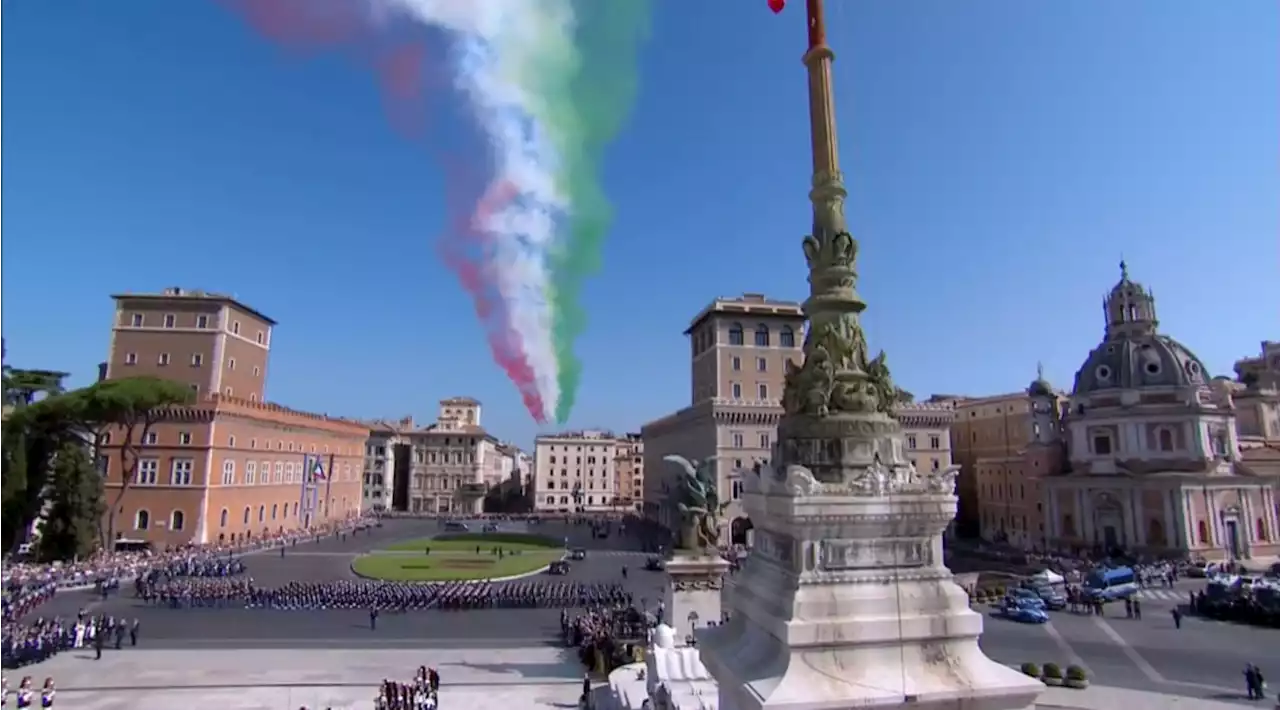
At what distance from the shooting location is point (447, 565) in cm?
4459

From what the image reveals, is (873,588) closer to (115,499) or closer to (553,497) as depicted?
(115,499)

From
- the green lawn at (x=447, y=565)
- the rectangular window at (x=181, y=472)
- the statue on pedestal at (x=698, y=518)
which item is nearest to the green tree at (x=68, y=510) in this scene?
the rectangular window at (x=181, y=472)

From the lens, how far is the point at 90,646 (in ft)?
80.8

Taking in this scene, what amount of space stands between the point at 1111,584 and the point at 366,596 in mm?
34962

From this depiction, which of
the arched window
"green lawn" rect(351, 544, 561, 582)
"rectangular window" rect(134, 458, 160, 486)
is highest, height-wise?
the arched window

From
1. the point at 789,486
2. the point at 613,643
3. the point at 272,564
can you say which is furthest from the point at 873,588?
the point at 272,564

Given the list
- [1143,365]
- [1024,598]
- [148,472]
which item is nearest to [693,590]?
[1024,598]

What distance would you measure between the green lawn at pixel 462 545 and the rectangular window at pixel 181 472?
47.1 ft

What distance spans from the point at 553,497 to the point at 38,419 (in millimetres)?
63017

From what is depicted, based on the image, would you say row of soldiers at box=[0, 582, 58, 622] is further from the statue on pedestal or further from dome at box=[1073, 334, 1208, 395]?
dome at box=[1073, 334, 1208, 395]

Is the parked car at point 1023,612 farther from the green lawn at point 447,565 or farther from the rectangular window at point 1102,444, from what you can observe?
the rectangular window at point 1102,444

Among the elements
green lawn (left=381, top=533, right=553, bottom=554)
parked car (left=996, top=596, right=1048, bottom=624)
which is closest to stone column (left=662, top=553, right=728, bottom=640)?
parked car (left=996, top=596, right=1048, bottom=624)

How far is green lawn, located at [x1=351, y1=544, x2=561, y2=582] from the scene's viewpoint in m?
39.8

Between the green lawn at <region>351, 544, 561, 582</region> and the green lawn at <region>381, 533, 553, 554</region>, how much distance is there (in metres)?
1.88
